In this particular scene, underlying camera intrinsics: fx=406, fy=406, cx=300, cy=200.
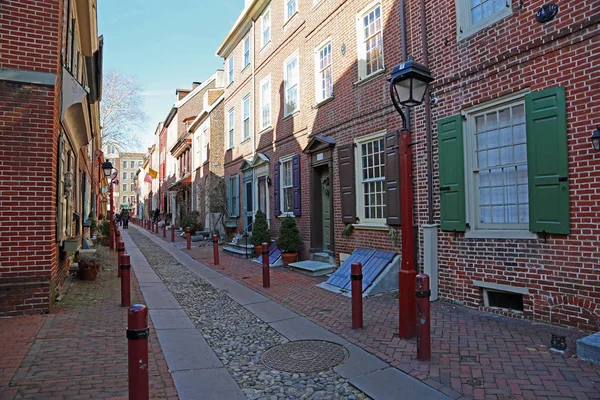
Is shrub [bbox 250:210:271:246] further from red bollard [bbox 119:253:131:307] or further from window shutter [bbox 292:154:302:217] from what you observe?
red bollard [bbox 119:253:131:307]

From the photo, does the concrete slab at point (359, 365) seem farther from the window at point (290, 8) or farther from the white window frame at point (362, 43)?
the window at point (290, 8)

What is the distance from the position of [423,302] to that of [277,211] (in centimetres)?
932

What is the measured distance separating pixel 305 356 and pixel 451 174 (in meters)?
3.98

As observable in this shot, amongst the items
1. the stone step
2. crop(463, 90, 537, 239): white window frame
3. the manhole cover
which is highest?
crop(463, 90, 537, 239): white window frame

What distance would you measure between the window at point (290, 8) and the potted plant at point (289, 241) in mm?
6705

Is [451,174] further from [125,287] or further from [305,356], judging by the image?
[125,287]

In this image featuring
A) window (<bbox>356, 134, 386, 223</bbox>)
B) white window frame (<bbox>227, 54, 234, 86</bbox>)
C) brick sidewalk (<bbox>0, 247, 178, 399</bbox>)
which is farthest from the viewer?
white window frame (<bbox>227, 54, 234, 86</bbox>)

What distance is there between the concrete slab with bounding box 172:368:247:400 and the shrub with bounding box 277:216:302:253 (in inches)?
282

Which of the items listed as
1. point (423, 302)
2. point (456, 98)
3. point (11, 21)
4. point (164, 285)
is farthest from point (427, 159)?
point (11, 21)

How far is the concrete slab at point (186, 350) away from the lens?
14.6 ft

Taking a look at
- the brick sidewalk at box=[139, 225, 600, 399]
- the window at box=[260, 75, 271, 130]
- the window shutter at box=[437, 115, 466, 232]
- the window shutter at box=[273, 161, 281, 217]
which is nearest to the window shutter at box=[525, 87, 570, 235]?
the window shutter at box=[437, 115, 466, 232]

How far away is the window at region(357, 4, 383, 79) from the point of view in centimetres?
900

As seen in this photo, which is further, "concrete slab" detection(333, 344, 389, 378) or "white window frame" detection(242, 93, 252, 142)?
"white window frame" detection(242, 93, 252, 142)

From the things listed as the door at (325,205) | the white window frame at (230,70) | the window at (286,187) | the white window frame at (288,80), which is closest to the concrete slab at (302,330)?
the door at (325,205)
